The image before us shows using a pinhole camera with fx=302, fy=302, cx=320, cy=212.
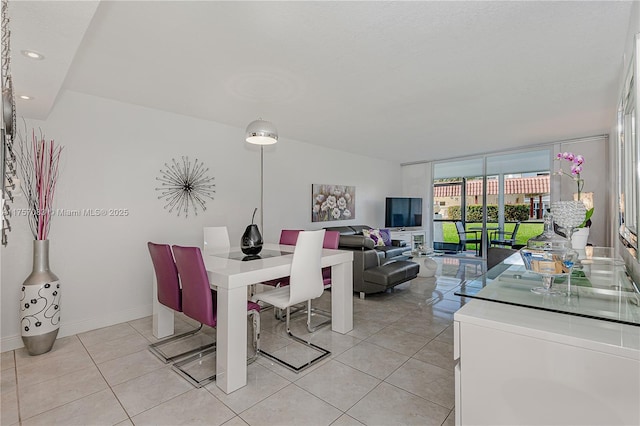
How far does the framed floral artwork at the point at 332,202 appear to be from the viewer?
5.66 metres

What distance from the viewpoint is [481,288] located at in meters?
1.42

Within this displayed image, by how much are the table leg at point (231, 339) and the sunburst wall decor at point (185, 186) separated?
7.02 feet

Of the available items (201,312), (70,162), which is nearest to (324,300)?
(201,312)

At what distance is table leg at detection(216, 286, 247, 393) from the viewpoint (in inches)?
80.1

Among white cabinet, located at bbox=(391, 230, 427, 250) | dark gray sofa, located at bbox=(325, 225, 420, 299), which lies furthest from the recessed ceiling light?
white cabinet, located at bbox=(391, 230, 427, 250)

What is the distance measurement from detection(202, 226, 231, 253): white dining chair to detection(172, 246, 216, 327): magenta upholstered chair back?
116 centimetres

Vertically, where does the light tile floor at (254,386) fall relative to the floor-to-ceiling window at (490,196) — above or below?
below

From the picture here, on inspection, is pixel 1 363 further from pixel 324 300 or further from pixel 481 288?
pixel 481 288

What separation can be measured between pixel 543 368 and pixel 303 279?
1795 mm

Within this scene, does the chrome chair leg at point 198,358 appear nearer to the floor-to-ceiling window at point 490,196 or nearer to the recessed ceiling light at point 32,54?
the recessed ceiling light at point 32,54

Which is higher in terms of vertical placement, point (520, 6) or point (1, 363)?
point (520, 6)

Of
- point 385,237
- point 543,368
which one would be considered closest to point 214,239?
point 543,368

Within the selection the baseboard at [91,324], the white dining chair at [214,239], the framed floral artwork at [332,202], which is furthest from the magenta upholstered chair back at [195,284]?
the framed floral artwork at [332,202]

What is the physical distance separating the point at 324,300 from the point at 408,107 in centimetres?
270
